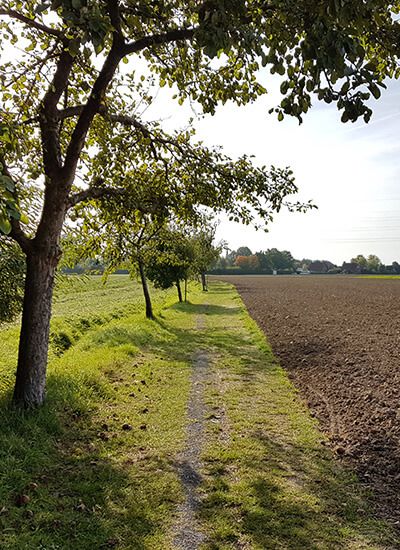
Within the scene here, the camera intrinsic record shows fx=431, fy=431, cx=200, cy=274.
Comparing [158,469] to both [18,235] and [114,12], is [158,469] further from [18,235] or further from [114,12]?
[114,12]

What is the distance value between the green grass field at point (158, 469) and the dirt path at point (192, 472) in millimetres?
98

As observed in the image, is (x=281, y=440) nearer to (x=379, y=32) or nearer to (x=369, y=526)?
(x=369, y=526)

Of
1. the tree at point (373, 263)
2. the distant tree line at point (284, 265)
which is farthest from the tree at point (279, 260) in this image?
the tree at point (373, 263)

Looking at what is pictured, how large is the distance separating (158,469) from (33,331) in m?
3.06

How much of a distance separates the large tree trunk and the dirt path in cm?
270

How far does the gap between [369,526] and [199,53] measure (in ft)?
21.8

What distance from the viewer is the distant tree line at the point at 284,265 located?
156750 mm

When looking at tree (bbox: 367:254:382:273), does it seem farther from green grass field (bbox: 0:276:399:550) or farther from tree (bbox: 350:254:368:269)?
green grass field (bbox: 0:276:399:550)

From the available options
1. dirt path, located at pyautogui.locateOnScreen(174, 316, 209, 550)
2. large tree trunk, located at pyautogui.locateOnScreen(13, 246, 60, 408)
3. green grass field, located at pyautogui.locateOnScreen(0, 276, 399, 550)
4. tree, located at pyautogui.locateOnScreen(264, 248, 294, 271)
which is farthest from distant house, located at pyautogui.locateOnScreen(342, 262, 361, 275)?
large tree trunk, located at pyautogui.locateOnScreen(13, 246, 60, 408)

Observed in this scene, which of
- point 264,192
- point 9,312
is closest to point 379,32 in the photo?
point 264,192

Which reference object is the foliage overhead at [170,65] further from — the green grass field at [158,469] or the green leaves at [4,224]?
the green grass field at [158,469]

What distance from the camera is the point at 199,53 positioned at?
6.59 metres

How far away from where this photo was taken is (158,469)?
598 centimetres

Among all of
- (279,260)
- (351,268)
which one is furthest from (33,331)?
(351,268)
